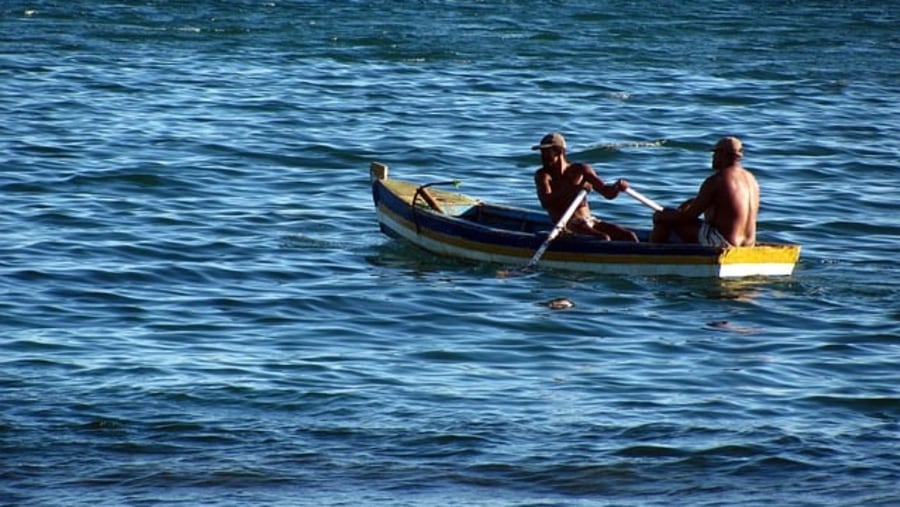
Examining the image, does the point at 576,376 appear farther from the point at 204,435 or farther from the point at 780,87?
the point at 780,87

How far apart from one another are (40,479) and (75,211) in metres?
8.81

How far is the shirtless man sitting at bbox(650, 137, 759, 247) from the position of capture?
615 inches

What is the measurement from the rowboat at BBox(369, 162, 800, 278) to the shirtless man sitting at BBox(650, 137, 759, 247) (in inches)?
10.5

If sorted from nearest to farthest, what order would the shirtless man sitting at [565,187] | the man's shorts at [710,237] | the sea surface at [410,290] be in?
the sea surface at [410,290] → the man's shorts at [710,237] → the shirtless man sitting at [565,187]

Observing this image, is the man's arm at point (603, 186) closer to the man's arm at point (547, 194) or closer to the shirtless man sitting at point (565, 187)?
the shirtless man sitting at point (565, 187)

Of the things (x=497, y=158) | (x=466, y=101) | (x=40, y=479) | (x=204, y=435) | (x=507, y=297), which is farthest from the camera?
(x=466, y=101)

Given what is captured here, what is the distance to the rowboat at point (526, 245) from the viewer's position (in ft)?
51.6

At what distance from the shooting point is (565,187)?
652 inches

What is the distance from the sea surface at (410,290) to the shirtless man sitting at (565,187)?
0.61 meters

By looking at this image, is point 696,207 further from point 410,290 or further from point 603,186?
point 410,290

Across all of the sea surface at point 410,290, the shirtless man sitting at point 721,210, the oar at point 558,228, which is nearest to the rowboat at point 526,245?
the oar at point 558,228

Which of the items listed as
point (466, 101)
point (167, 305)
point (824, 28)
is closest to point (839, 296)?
point (167, 305)

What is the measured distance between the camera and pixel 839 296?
15625 millimetres

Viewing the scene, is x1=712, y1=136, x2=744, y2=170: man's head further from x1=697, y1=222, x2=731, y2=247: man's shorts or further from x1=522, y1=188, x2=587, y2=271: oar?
x1=522, y1=188, x2=587, y2=271: oar
